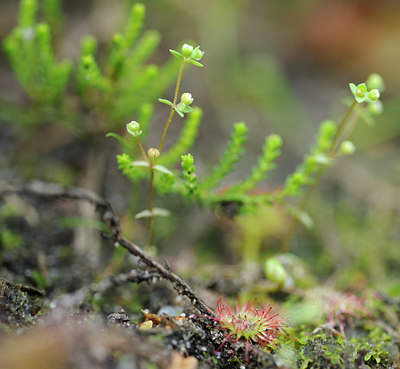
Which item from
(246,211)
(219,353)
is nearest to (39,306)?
(219,353)

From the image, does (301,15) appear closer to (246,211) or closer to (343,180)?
(343,180)

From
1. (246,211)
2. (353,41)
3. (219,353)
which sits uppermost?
(353,41)

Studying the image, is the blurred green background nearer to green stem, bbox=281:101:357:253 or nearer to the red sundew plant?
green stem, bbox=281:101:357:253

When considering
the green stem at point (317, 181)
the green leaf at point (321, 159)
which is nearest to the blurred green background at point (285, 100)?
the green stem at point (317, 181)

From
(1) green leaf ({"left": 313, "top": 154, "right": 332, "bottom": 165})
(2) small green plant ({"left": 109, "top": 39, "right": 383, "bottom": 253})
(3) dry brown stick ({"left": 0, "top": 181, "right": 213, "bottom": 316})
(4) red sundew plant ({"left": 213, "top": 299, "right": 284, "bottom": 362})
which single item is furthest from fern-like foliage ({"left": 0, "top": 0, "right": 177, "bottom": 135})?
(4) red sundew plant ({"left": 213, "top": 299, "right": 284, "bottom": 362})

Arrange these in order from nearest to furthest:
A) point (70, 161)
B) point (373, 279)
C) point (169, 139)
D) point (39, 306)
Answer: point (39, 306) → point (373, 279) → point (70, 161) → point (169, 139)
